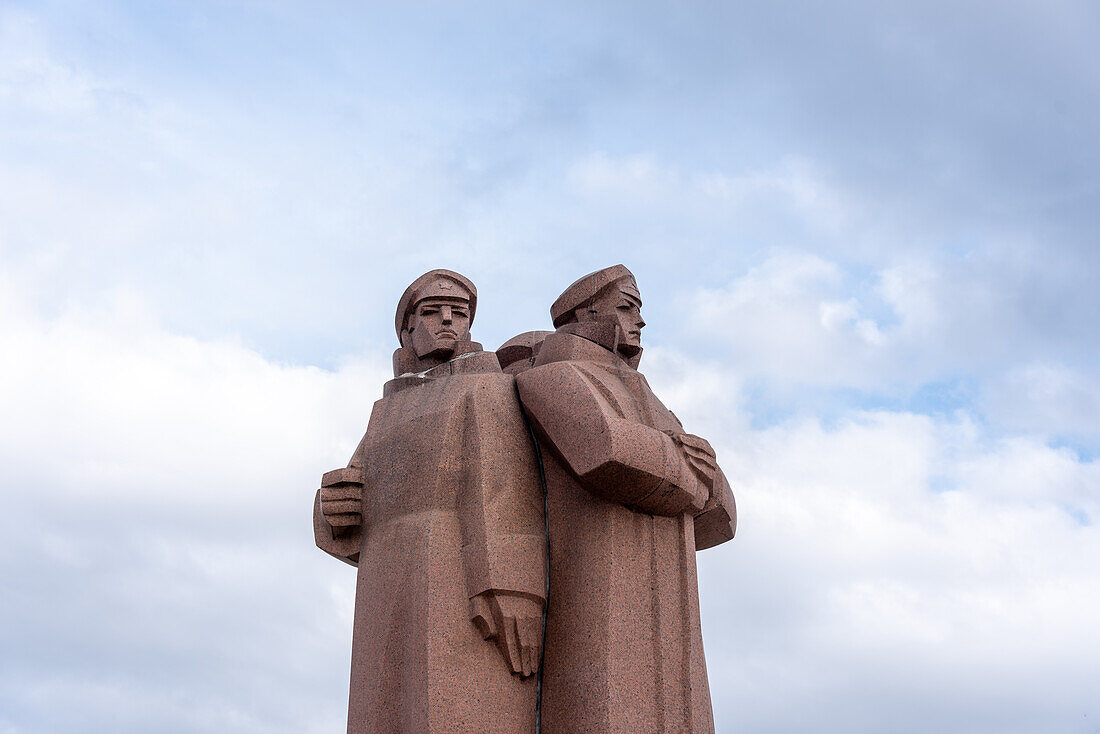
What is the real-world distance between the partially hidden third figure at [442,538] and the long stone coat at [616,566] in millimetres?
189

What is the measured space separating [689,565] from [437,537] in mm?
1616

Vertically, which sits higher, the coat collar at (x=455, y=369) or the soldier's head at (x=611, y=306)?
the soldier's head at (x=611, y=306)

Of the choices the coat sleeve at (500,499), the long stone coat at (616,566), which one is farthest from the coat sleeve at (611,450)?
the coat sleeve at (500,499)

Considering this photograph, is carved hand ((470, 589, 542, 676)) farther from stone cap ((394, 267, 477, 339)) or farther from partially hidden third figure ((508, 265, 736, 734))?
stone cap ((394, 267, 477, 339))

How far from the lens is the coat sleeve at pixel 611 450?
7926 mm

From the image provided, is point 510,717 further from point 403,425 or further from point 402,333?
point 402,333

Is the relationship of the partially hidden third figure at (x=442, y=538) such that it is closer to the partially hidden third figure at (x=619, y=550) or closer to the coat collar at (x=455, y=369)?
the coat collar at (x=455, y=369)

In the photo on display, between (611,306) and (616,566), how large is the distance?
1909 millimetres

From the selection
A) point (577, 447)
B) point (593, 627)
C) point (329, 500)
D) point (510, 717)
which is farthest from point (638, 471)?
point (329, 500)

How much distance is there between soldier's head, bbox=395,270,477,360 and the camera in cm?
922

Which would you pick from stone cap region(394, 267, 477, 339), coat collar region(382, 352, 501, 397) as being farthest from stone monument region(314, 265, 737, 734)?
stone cap region(394, 267, 477, 339)

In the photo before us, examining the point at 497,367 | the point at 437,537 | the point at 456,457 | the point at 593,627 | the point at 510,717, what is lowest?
the point at 510,717

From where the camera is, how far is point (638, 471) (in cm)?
793

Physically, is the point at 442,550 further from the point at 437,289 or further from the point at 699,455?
the point at 437,289
